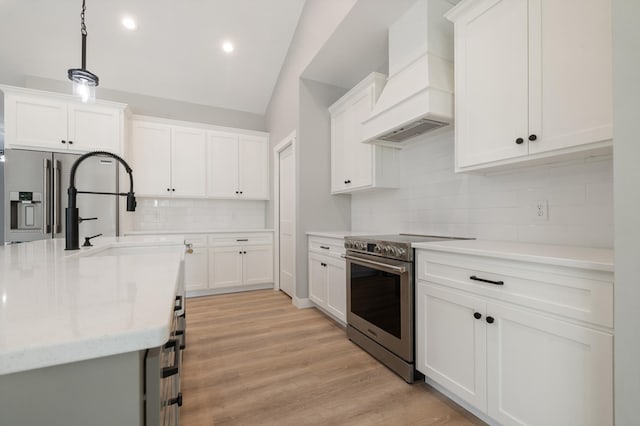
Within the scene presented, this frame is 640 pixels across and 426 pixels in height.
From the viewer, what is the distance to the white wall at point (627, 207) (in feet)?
2.81

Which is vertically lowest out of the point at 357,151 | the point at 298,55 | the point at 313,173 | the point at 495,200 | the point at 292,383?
the point at 292,383

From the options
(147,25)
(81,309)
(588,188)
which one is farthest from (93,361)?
(147,25)

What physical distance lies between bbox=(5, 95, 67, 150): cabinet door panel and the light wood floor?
2661 millimetres

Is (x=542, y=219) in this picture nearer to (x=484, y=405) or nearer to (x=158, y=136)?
(x=484, y=405)

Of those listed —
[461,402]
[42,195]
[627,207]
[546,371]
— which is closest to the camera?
[627,207]

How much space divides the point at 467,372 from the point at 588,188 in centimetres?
119

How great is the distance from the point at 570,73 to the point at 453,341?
4.83ft

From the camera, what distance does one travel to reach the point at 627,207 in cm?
87

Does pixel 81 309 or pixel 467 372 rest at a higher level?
pixel 81 309

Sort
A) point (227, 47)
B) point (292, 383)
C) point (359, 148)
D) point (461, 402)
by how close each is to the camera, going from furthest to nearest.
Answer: point (227, 47), point (359, 148), point (292, 383), point (461, 402)

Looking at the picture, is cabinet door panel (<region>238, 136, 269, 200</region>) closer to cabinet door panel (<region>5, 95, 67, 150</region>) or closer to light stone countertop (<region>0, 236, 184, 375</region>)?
cabinet door panel (<region>5, 95, 67, 150</region>)

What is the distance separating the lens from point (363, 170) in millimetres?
2936

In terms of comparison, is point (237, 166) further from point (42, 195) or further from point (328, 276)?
point (328, 276)

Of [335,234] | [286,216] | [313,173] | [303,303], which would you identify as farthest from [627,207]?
[286,216]
